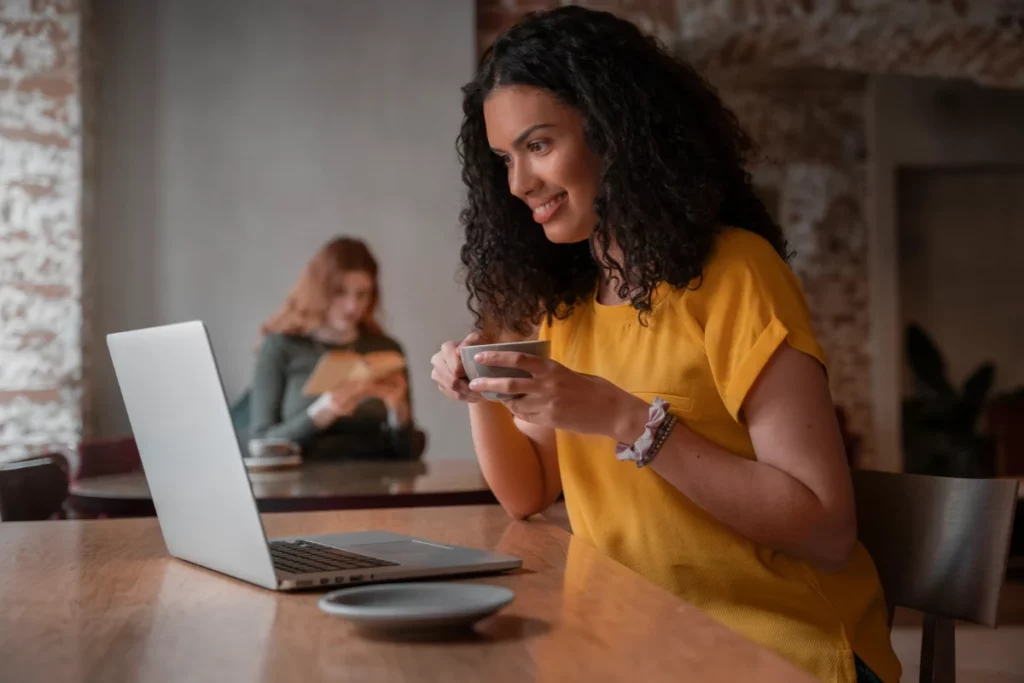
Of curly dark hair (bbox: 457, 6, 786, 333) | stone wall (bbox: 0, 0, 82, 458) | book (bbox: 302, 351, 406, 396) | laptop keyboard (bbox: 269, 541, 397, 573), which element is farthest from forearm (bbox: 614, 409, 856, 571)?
stone wall (bbox: 0, 0, 82, 458)

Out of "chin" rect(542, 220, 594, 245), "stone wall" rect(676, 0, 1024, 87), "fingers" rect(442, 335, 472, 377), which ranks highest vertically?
"stone wall" rect(676, 0, 1024, 87)

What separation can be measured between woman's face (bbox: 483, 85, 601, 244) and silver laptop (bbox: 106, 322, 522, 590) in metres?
0.51

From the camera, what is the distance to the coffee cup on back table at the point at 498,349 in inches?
48.8

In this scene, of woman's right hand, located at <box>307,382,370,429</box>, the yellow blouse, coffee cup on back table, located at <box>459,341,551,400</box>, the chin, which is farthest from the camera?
woman's right hand, located at <box>307,382,370,429</box>

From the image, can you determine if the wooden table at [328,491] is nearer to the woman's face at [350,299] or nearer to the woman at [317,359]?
the woman at [317,359]

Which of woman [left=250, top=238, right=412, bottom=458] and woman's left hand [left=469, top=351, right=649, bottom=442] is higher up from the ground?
woman's left hand [left=469, top=351, right=649, bottom=442]

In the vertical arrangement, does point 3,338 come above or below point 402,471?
above

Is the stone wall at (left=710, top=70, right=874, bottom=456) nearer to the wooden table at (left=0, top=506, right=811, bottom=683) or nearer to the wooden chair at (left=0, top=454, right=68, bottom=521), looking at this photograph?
the wooden chair at (left=0, top=454, right=68, bottom=521)

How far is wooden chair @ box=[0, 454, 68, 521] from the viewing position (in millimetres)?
2078

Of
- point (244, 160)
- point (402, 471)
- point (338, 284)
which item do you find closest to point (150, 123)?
point (244, 160)

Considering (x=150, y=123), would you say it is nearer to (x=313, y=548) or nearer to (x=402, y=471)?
(x=402, y=471)

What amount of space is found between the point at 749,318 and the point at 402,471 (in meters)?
1.91

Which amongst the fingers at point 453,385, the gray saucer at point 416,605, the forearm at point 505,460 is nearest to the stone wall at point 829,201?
the forearm at point 505,460

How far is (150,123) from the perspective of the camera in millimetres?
4996
